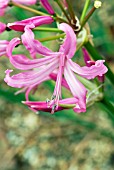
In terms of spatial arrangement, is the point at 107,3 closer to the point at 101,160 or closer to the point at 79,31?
the point at 101,160

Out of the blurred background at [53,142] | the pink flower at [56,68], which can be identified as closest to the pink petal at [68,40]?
the pink flower at [56,68]

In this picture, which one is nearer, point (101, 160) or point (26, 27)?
point (26, 27)

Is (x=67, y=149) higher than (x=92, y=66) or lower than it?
lower

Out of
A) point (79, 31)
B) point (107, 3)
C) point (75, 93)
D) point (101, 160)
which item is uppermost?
point (79, 31)

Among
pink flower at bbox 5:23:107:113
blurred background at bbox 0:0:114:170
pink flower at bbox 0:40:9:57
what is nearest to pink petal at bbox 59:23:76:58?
pink flower at bbox 5:23:107:113

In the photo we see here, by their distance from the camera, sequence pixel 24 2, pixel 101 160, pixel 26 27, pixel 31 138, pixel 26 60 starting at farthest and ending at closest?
1. pixel 31 138
2. pixel 101 160
3. pixel 24 2
4. pixel 26 60
5. pixel 26 27

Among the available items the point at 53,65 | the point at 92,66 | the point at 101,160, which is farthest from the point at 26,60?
the point at 101,160

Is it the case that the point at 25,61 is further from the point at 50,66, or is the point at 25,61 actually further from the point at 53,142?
the point at 53,142

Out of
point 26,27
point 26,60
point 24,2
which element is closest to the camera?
point 26,27
